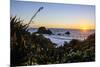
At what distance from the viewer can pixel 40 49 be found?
6.73ft

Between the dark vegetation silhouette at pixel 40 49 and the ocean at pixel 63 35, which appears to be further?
the ocean at pixel 63 35

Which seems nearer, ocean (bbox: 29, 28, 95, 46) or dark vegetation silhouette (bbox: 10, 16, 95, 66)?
dark vegetation silhouette (bbox: 10, 16, 95, 66)

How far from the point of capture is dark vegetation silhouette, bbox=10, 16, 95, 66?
6.43ft

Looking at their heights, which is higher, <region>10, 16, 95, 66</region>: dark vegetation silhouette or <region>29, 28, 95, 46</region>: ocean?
<region>29, 28, 95, 46</region>: ocean

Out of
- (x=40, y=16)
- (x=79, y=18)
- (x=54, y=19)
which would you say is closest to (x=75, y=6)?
(x=79, y=18)

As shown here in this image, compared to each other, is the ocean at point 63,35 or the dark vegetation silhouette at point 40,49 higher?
the ocean at point 63,35

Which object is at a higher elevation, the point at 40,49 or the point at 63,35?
the point at 63,35

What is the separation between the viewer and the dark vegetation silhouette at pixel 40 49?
1.96 meters

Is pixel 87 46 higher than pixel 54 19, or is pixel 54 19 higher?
pixel 54 19

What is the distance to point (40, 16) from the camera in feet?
6.74
